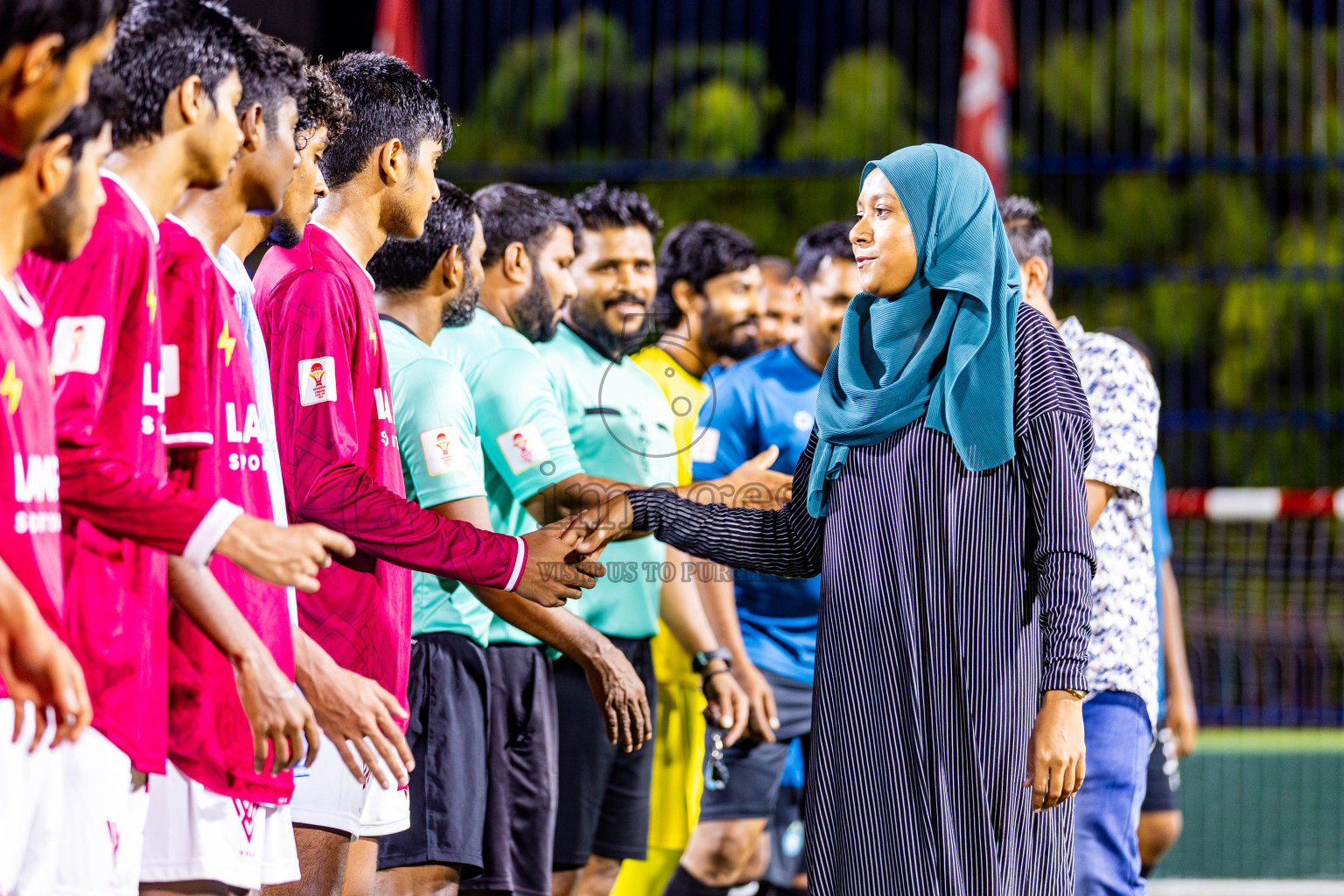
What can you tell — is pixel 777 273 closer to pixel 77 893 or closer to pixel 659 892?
pixel 659 892

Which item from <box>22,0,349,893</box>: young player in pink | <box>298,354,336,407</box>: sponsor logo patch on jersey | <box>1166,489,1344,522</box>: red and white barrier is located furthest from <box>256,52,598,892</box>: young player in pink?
<box>1166,489,1344,522</box>: red and white barrier

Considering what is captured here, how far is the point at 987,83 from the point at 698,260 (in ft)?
15.9

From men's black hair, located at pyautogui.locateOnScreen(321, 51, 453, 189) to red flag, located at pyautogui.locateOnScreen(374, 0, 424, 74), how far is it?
666 cm

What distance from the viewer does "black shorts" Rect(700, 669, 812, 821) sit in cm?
480

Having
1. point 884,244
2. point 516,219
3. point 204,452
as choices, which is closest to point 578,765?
point 516,219

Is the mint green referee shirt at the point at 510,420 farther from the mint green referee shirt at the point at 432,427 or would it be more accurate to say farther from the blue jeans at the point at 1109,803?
the blue jeans at the point at 1109,803

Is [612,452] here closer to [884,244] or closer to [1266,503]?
[884,244]

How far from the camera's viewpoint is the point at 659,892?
4727mm

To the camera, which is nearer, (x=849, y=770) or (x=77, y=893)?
(x=77, y=893)

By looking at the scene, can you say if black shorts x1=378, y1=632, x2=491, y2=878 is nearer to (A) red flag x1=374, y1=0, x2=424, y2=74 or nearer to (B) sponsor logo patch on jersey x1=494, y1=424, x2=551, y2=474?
(B) sponsor logo patch on jersey x1=494, y1=424, x2=551, y2=474

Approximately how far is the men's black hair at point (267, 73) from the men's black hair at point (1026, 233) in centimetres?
227

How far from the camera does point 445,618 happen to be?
140 inches

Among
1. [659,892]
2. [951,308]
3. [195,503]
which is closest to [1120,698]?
[951,308]

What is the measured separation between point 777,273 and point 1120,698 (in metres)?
3.64
